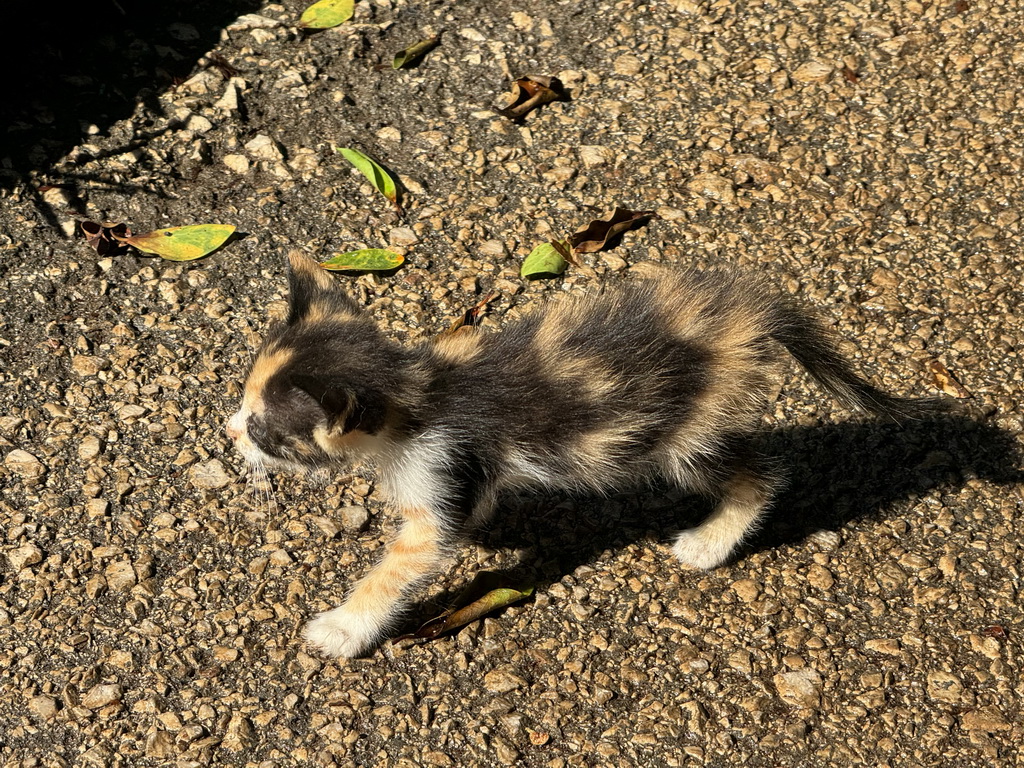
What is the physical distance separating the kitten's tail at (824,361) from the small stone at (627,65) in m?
2.37

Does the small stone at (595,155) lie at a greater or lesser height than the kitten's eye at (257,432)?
greater

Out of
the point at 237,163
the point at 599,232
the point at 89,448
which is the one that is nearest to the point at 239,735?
the point at 89,448

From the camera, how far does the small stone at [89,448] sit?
424 cm

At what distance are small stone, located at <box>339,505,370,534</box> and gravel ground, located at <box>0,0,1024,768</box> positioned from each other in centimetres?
4

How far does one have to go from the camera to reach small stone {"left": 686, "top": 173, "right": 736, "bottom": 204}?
5.40 m

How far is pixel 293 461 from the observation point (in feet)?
12.1

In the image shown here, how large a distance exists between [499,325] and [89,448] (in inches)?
66.6

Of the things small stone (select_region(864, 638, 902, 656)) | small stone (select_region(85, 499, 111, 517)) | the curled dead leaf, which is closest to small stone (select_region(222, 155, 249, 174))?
the curled dead leaf

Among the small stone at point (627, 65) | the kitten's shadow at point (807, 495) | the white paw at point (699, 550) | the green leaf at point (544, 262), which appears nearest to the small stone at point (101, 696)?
the kitten's shadow at point (807, 495)

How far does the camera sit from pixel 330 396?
3369 mm

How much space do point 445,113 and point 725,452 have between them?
8.47 ft

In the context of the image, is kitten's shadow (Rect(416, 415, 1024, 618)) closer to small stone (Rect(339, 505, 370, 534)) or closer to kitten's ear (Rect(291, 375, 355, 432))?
small stone (Rect(339, 505, 370, 534))

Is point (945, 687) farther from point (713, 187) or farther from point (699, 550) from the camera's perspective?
point (713, 187)

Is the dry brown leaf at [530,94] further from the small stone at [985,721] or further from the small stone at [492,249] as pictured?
the small stone at [985,721]
